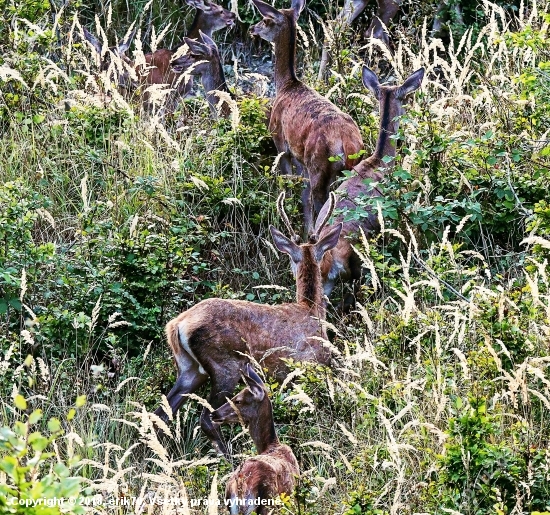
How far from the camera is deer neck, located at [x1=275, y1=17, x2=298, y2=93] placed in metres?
11.2

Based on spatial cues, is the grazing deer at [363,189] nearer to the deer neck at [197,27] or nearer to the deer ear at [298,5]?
the deer ear at [298,5]

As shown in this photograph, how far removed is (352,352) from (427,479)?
192 centimetres

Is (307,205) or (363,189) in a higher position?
(363,189)

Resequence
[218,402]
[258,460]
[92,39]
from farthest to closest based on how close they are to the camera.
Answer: [92,39] < [218,402] < [258,460]

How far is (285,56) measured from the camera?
37.5 ft

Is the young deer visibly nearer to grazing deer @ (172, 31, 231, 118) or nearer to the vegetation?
grazing deer @ (172, 31, 231, 118)

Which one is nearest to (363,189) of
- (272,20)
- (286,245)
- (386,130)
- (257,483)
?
(386,130)

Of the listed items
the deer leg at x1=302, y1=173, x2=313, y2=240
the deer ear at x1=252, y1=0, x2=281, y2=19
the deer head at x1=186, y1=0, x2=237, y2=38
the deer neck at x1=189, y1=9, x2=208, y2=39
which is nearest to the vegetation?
the deer leg at x1=302, y1=173, x2=313, y2=240

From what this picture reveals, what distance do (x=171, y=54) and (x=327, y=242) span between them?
191 inches

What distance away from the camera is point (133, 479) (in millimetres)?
6934

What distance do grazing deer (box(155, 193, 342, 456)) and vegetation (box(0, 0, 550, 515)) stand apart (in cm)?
18

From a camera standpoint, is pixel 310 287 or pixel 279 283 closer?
pixel 310 287

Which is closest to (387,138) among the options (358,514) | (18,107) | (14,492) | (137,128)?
(137,128)

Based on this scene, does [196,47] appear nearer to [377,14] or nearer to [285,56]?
[285,56]
